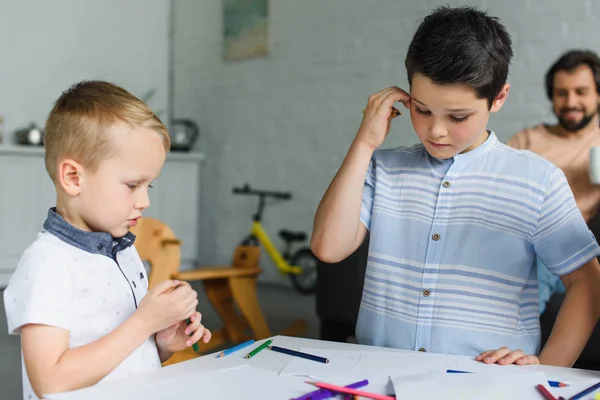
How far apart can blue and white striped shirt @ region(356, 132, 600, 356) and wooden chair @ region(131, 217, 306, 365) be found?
1.64m

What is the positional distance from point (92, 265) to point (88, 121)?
0.18 m

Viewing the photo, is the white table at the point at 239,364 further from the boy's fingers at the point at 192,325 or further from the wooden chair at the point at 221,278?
the wooden chair at the point at 221,278

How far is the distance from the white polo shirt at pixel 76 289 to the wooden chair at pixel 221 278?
1.76 m

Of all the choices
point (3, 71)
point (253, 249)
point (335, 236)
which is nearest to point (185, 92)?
point (3, 71)

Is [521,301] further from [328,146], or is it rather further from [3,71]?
[3,71]

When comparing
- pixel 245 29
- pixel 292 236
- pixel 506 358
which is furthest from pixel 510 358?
pixel 245 29

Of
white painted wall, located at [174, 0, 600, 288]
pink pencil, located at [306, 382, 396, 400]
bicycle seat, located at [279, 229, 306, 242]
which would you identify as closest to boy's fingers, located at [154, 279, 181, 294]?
pink pencil, located at [306, 382, 396, 400]

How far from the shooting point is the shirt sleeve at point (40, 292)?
801mm

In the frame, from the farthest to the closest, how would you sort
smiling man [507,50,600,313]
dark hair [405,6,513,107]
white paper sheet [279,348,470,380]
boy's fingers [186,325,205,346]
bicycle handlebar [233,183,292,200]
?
bicycle handlebar [233,183,292,200]
smiling man [507,50,600,313]
dark hair [405,6,513,107]
boy's fingers [186,325,205,346]
white paper sheet [279,348,470,380]

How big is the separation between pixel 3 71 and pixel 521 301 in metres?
4.35

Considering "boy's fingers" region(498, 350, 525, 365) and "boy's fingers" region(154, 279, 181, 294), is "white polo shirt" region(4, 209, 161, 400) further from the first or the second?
"boy's fingers" region(498, 350, 525, 365)

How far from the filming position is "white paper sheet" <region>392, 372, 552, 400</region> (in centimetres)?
77

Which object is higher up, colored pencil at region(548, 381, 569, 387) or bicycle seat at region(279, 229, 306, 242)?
colored pencil at region(548, 381, 569, 387)

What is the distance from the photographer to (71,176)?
890 millimetres
